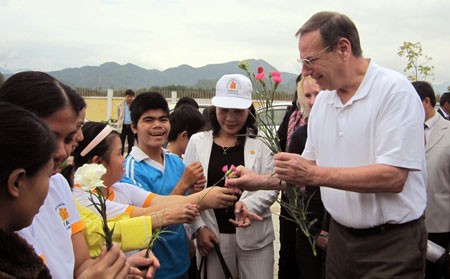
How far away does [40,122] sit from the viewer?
123cm

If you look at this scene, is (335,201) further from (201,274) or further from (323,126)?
(201,274)

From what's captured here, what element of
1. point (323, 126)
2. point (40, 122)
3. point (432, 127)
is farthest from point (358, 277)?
point (432, 127)

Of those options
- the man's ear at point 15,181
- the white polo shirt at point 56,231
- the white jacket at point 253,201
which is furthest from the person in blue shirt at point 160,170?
the man's ear at point 15,181

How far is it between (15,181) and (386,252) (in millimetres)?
1673

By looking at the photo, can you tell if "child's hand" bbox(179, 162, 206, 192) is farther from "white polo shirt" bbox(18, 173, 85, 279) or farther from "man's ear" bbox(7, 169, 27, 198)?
"man's ear" bbox(7, 169, 27, 198)

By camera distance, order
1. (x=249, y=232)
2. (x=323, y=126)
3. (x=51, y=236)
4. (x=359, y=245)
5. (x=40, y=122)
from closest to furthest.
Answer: (x=40, y=122)
(x=51, y=236)
(x=359, y=245)
(x=323, y=126)
(x=249, y=232)

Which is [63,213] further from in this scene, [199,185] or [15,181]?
[199,185]

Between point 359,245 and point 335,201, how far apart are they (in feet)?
0.79

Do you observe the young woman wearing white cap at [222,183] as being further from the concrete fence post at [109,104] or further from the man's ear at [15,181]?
the concrete fence post at [109,104]

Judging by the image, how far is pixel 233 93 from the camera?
325 centimetres

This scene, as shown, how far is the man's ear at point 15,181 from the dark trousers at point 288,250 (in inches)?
106

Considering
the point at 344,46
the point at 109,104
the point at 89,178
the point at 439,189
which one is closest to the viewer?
the point at 89,178

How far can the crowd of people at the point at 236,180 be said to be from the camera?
147 centimetres

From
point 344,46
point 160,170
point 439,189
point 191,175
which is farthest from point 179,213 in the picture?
point 439,189
